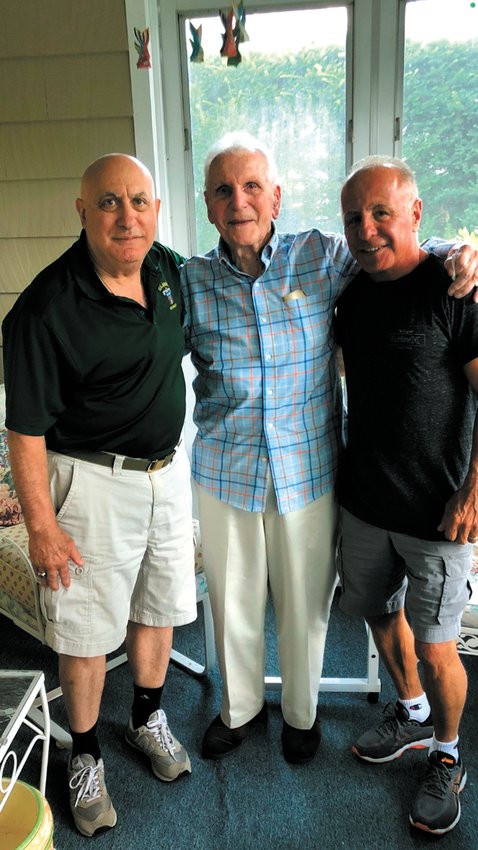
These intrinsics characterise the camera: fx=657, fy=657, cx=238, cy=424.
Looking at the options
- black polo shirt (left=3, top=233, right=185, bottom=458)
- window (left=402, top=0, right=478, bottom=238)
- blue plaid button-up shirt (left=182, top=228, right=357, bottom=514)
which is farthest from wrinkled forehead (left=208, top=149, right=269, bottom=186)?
window (left=402, top=0, right=478, bottom=238)

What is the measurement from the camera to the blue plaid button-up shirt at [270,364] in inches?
63.4

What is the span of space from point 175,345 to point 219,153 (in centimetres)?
47

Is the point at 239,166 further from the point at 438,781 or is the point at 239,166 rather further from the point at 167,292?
the point at 438,781

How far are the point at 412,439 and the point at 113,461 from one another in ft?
2.32

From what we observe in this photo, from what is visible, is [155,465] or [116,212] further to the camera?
[155,465]

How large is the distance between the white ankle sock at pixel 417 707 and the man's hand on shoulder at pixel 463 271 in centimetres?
117

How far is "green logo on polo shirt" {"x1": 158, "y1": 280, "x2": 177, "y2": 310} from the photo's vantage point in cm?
164

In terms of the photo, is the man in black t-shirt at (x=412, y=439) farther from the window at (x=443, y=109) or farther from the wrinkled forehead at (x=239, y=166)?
the window at (x=443, y=109)

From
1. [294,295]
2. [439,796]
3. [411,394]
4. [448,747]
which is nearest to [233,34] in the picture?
[294,295]

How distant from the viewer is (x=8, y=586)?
2.05 metres

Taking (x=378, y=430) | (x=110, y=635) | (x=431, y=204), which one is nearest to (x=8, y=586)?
(x=110, y=635)

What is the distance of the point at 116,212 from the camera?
1493 millimetres

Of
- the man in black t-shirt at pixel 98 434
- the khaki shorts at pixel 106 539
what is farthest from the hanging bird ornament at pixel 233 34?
the khaki shorts at pixel 106 539

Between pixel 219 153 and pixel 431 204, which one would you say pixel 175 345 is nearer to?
pixel 219 153
